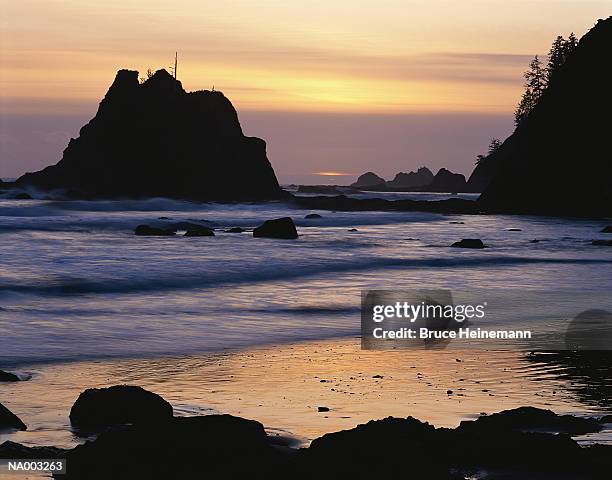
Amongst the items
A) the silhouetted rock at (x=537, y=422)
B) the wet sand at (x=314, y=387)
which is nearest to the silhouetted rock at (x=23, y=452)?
the wet sand at (x=314, y=387)

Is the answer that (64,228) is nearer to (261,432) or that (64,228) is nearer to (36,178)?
(261,432)

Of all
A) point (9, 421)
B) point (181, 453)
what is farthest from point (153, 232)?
point (181, 453)

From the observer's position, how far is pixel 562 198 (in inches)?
2697

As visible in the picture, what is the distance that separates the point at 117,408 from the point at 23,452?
1243 millimetres

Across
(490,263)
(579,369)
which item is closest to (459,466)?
(579,369)

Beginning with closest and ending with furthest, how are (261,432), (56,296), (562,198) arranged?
1. (261,432)
2. (56,296)
3. (562,198)

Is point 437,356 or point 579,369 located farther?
point 437,356

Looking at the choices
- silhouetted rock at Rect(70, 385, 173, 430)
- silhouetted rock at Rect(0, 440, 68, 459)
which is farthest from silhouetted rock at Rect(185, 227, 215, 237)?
silhouetted rock at Rect(0, 440, 68, 459)

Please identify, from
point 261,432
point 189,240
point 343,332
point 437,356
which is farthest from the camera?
point 189,240

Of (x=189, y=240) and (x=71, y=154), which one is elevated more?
(x=71, y=154)

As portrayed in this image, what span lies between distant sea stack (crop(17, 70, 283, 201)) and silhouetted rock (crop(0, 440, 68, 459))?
101910 mm

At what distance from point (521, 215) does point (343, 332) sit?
5682cm

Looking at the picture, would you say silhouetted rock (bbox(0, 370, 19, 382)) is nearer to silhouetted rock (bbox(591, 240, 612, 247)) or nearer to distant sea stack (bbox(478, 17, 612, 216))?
silhouetted rock (bbox(591, 240, 612, 247))

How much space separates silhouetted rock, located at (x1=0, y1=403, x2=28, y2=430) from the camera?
27.2 ft
